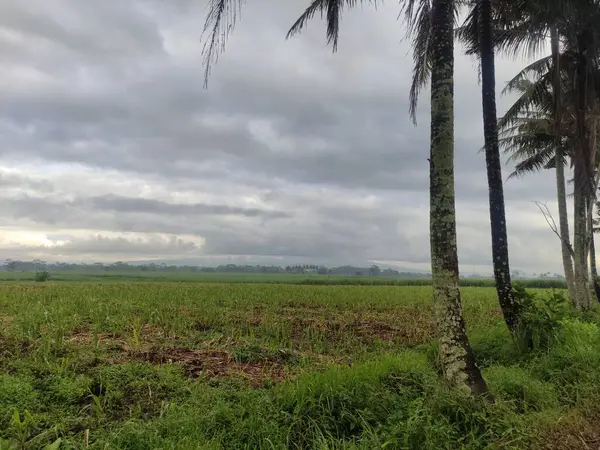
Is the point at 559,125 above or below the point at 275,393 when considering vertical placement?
above

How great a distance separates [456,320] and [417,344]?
4.52m

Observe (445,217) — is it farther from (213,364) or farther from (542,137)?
(542,137)

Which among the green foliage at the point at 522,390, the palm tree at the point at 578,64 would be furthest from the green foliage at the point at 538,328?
the palm tree at the point at 578,64

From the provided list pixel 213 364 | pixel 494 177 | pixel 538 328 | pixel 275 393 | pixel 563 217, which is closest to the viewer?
pixel 275 393

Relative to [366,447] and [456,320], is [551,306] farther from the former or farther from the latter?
[366,447]

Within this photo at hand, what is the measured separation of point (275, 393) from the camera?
5070mm

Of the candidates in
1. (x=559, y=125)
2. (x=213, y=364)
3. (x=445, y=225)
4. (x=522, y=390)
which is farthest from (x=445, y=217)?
(x=559, y=125)

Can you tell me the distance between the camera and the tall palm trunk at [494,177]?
25.8ft

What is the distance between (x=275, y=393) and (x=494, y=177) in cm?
635

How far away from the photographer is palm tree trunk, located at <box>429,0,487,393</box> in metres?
4.96

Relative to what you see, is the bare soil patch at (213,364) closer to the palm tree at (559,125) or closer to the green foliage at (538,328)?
the green foliage at (538,328)

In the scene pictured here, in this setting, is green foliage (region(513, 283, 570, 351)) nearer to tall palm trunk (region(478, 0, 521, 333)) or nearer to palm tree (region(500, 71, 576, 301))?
tall palm trunk (region(478, 0, 521, 333))

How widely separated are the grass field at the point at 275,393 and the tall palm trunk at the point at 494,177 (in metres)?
0.89

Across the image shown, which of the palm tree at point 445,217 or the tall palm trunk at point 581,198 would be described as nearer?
the palm tree at point 445,217
